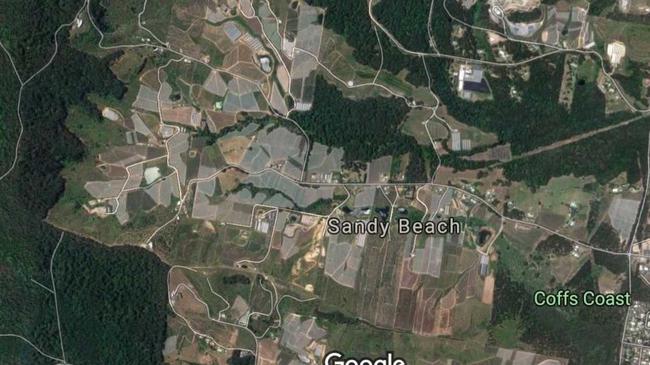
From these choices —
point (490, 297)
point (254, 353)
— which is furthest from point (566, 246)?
point (254, 353)

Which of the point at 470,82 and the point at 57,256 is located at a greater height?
the point at 470,82

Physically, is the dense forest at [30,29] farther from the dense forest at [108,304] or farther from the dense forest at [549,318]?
the dense forest at [549,318]

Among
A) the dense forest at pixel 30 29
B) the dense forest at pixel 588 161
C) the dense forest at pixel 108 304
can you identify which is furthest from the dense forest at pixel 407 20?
the dense forest at pixel 108 304

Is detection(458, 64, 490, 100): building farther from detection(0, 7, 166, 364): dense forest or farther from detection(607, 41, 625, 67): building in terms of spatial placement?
detection(0, 7, 166, 364): dense forest

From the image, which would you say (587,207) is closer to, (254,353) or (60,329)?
(254,353)

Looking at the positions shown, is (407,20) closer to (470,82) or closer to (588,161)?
(470,82)

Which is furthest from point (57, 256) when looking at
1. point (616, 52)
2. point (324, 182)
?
point (616, 52)

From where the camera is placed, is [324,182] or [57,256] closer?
[57,256]
